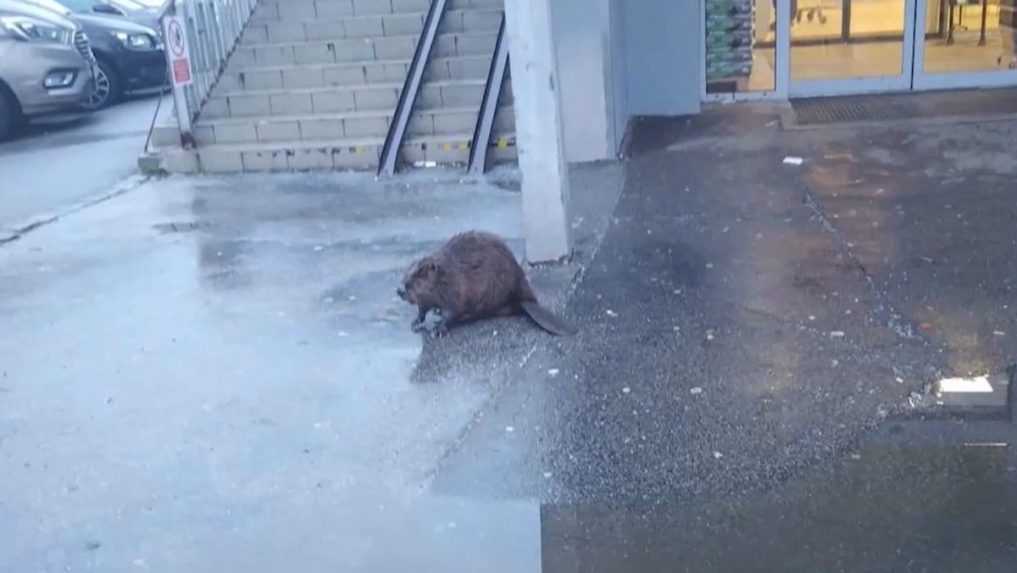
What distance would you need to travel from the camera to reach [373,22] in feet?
Result: 36.5

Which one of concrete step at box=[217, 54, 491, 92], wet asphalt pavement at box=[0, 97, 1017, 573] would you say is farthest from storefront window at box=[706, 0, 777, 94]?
wet asphalt pavement at box=[0, 97, 1017, 573]

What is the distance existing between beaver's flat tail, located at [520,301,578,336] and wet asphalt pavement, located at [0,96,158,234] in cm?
481

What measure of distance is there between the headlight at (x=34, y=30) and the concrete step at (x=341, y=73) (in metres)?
3.24

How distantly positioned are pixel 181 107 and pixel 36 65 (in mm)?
3647

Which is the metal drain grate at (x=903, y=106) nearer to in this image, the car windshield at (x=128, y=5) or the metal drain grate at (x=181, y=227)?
the metal drain grate at (x=181, y=227)

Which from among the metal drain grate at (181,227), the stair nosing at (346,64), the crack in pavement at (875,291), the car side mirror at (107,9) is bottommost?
the crack in pavement at (875,291)

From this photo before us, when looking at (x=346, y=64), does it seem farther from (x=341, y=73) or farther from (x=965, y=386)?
(x=965, y=386)

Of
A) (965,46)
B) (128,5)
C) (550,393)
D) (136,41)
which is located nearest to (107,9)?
(128,5)

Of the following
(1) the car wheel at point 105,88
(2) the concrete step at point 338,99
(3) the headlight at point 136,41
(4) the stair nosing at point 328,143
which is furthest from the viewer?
(3) the headlight at point 136,41

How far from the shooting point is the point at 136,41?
49.9 feet

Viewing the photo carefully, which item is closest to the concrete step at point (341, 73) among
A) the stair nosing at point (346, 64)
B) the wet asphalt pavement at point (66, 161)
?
the stair nosing at point (346, 64)

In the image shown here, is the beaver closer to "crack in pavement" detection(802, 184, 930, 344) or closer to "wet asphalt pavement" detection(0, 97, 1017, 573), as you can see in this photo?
"wet asphalt pavement" detection(0, 97, 1017, 573)

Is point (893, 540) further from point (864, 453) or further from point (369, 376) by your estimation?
point (369, 376)

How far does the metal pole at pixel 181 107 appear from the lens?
32.3 feet
